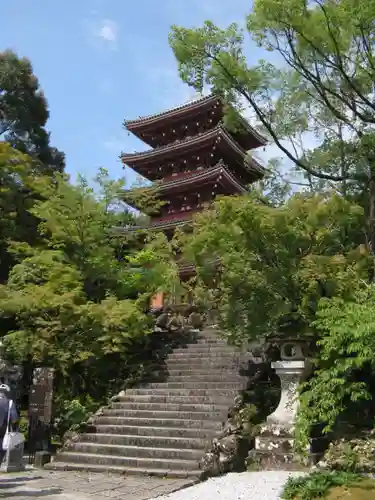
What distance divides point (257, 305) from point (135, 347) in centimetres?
604

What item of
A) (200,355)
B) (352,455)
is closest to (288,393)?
(352,455)

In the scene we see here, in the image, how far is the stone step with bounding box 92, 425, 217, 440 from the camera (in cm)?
888

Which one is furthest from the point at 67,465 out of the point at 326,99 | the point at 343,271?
the point at 326,99

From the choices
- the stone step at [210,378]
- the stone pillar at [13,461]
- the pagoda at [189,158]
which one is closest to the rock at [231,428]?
the stone step at [210,378]

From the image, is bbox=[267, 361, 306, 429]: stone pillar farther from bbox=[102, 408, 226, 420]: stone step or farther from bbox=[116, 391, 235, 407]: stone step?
bbox=[116, 391, 235, 407]: stone step

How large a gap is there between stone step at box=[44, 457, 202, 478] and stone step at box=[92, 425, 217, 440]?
3.38 feet

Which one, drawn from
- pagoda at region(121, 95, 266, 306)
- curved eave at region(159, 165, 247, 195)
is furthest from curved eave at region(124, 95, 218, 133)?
curved eave at region(159, 165, 247, 195)

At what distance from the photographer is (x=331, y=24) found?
10055mm

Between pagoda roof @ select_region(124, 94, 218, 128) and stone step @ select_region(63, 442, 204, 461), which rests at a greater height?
pagoda roof @ select_region(124, 94, 218, 128)

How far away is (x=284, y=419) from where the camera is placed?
27.3 ft

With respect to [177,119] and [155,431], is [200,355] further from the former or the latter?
[177,119]

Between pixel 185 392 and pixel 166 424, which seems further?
pixel 185 392

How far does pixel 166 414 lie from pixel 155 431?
751mm

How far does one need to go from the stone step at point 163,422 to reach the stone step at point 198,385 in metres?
1.43
